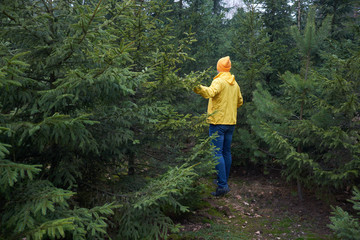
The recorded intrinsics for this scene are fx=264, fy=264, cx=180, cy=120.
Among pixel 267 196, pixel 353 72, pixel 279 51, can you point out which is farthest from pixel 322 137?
pixel 279 51

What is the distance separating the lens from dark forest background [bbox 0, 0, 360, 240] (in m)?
2.55

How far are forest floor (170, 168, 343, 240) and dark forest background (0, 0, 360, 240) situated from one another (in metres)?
0.44

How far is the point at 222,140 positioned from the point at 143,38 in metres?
2.62

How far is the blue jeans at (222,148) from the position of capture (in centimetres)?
557

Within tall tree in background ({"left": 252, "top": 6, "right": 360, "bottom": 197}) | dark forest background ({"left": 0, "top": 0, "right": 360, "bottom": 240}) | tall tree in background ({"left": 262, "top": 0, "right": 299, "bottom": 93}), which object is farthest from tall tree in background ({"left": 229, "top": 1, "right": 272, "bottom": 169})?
tall tree in background ({"left": 252, "top": 6, "right": 360, "bottom": 197})

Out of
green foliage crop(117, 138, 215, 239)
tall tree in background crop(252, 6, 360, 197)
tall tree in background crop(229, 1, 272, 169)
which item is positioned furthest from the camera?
tall tree in background crop(229, 1, 272, 169)

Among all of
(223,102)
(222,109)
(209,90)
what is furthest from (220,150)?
(209,90)

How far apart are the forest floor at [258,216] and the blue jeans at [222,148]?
0.50 m

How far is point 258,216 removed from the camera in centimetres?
520

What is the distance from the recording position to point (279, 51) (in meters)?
7.95

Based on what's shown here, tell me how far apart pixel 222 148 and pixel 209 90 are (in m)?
1.52

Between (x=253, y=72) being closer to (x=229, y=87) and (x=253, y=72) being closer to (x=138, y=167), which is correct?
(x=229, y=87)

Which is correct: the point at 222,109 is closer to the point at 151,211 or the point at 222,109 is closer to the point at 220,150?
the point at 220,150

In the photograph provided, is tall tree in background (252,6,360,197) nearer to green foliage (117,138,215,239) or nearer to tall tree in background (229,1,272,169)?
tall tree in background (229,1,272,169)
